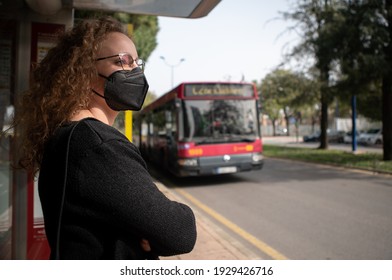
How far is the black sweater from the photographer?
1.11 metres

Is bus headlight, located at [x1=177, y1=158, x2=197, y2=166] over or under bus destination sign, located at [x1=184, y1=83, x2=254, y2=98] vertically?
under

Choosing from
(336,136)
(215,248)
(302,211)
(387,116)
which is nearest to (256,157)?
(302,211)

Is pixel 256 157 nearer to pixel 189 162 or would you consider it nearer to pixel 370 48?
pixel 189 162

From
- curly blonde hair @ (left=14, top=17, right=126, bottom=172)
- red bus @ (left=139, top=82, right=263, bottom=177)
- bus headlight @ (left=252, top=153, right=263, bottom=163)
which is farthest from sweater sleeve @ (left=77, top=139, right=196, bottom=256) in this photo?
bus headlight @ (left=252, top=153, right=263, bottom=163)

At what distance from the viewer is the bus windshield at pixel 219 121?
8.38m

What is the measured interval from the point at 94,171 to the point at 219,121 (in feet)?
24.8

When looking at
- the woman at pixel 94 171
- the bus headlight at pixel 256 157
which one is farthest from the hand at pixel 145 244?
the bus headlight at pixel 256 157

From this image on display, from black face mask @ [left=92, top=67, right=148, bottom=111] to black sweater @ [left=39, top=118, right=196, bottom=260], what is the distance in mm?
237

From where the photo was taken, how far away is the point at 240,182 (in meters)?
9.20

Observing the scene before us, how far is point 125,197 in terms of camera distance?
1.11 m

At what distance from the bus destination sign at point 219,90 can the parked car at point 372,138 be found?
22649 mm

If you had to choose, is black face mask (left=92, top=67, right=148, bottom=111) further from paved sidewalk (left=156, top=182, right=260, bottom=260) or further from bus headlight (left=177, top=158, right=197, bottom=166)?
bus headlight (left=177, top=158, right=197, bottom=166)

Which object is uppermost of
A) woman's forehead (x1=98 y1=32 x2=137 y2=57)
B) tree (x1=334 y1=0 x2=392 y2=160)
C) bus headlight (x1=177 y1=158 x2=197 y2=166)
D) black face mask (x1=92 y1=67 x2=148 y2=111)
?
tree (x1=334 y1=0 x2=392 y2=160)
